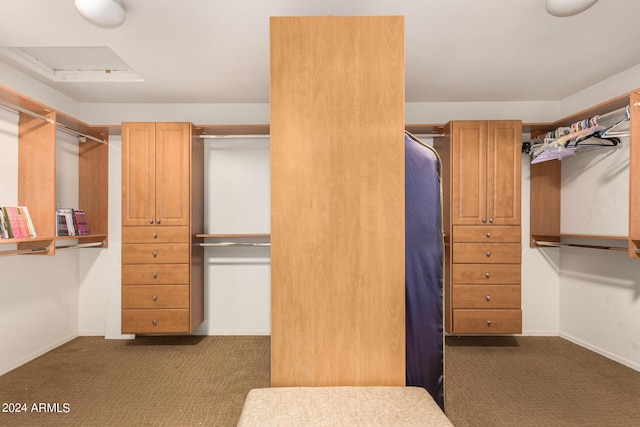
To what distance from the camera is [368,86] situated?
1122mm

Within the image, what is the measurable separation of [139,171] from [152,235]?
64 cm

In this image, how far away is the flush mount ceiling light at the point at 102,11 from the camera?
5.75ft

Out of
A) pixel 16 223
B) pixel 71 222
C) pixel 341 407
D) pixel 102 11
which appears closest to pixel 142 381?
pixel 16 223

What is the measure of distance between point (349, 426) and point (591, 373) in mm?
2809

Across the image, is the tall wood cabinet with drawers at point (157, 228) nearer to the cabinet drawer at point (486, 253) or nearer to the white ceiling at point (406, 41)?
the white ceiling at point (406, 41)

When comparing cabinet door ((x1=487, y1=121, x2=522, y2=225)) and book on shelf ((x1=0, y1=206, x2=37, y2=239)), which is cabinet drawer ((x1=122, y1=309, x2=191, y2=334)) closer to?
book on shelf ((x1=0, y1=206, x2=37, y2=239))

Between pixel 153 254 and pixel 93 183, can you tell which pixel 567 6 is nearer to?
pixel 153 254

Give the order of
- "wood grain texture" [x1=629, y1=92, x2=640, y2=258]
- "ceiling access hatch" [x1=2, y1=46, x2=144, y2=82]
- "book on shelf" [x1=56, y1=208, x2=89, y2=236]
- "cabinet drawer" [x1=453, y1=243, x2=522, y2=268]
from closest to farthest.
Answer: "wood grain texture" [x1=629, y1=92, x2=640, y2=258]
"ceiling access hatch" [x1=2, y1=46, x2=144, y2=82]
"book on shelf" [x1=56, y1=208, x2=89, y2=236]
"cabinet drawer" [x1=453, y1=243, x2=522, y2=268]

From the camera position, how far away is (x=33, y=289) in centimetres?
291

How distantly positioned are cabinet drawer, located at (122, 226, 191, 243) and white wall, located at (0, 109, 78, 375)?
2.62 feet

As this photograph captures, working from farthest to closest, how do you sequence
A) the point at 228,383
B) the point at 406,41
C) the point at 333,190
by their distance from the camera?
1. the point at 228,383
2. the point at 406,41
3. the point at 333,190

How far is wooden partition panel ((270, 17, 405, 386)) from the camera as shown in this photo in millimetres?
1116

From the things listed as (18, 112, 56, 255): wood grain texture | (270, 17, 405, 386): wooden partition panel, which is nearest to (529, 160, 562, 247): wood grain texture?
(270, 17, 405, 386): wooden partition panel

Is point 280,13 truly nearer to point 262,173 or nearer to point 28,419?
point 262,173
